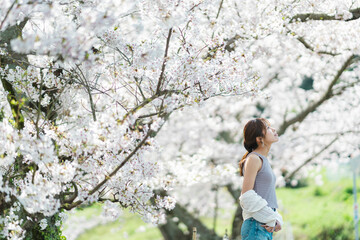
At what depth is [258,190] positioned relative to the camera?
2934mm

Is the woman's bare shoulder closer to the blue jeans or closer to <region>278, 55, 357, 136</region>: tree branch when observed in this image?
the blue jeans

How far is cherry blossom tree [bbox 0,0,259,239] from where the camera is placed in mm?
2615

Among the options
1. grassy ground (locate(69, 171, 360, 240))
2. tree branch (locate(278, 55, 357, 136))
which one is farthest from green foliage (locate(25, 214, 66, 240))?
grassy ground (locate(69, 171, 360, 240))

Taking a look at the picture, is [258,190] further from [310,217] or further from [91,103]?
[310,217]

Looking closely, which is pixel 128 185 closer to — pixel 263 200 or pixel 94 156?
pixel 94 156

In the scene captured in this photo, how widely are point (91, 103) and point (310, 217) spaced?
503 inches

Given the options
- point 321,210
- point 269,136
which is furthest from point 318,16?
point 321,210

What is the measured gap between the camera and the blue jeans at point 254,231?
286cm

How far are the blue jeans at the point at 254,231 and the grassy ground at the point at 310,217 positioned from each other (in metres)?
9.38

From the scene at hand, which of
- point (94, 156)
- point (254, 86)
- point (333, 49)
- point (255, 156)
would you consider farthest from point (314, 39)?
point (94, 156)

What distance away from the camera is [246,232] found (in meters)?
2.90

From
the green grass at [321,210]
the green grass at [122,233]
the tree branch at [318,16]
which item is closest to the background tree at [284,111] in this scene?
the tree branch at [318,16]

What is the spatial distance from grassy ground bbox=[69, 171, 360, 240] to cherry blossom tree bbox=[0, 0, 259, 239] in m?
9.36

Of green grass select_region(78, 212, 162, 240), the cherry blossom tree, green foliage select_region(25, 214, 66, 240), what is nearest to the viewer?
the cherry blossom tree
